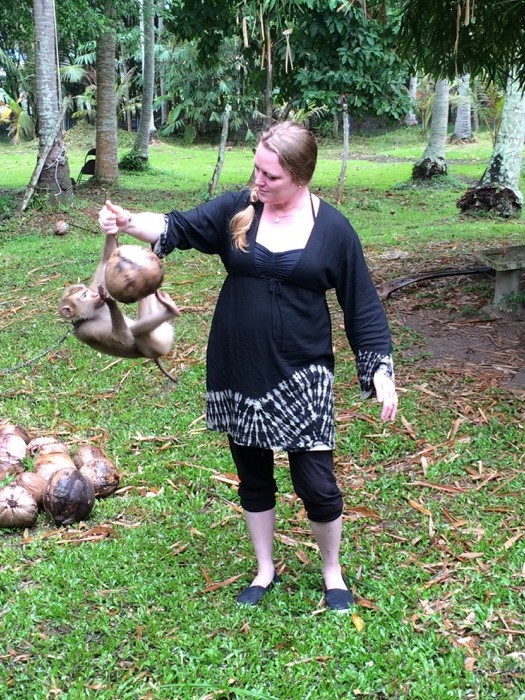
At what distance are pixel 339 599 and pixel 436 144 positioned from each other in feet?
51.5

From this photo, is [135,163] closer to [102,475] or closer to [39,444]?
[39,444]

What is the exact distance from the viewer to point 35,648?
11.1ft

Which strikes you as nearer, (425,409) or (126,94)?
(425,409)

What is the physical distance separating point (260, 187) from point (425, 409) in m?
3.12

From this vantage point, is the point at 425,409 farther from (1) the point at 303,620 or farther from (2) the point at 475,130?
(2) the point at 475,130

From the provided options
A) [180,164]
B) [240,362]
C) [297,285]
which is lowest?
[180,164]

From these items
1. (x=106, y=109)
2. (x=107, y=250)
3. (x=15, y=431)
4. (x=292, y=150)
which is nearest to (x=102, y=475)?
(x=15, y=431)

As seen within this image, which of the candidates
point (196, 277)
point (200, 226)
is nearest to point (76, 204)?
point (196, 277)

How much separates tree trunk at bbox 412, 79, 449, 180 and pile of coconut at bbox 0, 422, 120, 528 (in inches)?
561

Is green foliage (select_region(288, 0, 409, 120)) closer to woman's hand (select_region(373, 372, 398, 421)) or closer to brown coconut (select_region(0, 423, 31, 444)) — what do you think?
brown coconut (select_region(0, 423, 31, 444))

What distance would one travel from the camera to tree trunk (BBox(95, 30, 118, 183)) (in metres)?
15.8

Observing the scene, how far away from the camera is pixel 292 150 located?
3014 mm

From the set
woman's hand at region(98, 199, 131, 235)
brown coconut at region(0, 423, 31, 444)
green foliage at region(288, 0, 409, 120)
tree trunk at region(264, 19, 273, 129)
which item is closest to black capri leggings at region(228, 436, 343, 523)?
woman's hand at region(98, 199, 131, 235)

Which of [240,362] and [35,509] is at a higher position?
[240,362]
